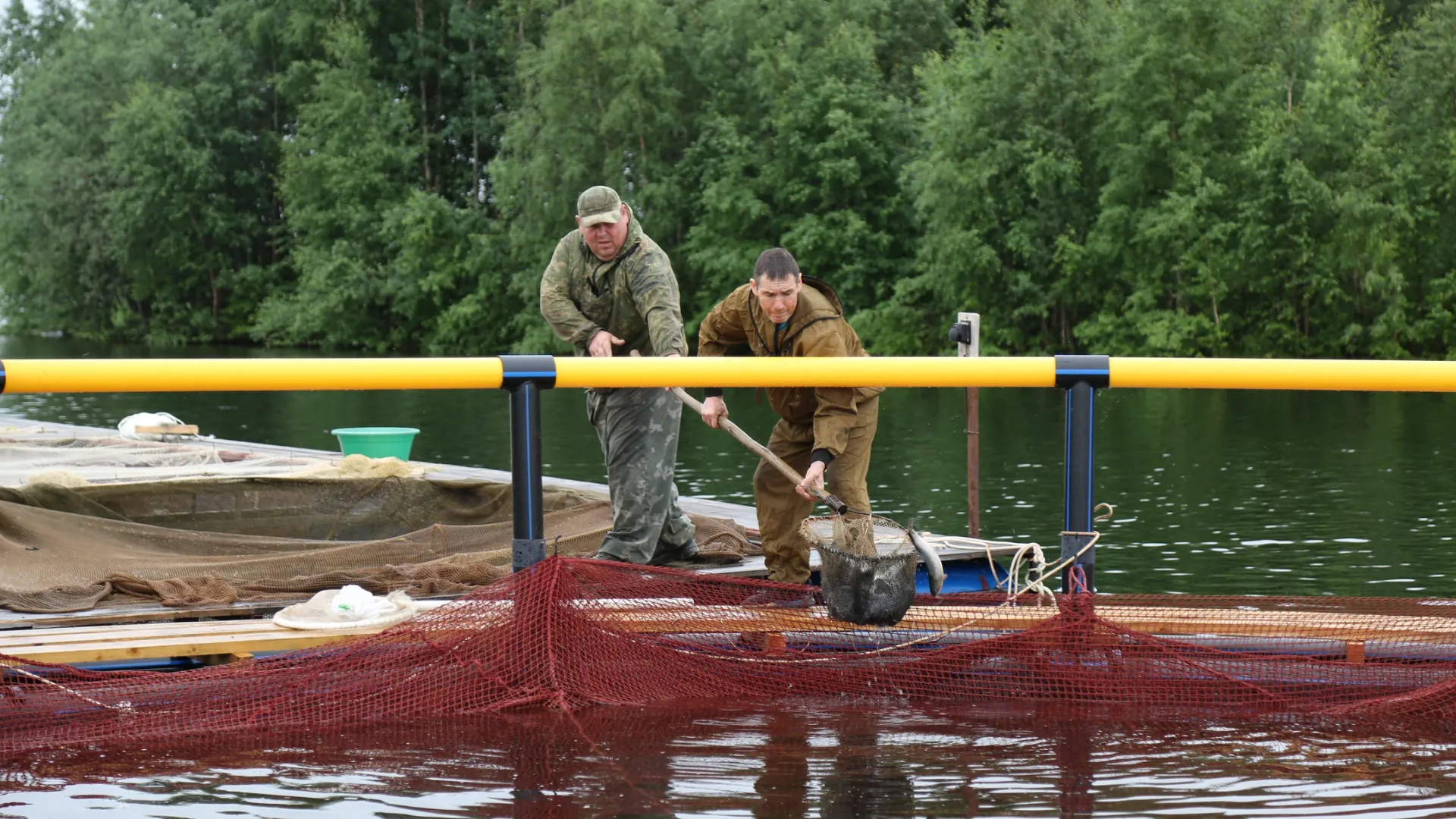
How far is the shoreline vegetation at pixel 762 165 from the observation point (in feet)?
128

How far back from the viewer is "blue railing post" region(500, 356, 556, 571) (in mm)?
4551

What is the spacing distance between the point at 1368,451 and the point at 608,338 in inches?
611

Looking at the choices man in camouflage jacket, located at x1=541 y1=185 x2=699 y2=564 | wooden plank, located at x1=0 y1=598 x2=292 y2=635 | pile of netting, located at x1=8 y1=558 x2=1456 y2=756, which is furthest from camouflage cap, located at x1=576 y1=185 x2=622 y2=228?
pile of netting, located at x1=8 y1=558 x2=1456 y2=756

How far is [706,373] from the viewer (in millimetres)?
4504

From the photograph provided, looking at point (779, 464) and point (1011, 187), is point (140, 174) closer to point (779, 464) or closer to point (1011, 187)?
point (1011, 187)

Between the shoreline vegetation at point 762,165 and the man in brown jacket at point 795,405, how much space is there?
3367cm

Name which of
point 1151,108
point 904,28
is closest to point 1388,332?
point 1151,108

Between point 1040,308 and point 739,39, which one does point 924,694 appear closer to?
point 1040,308

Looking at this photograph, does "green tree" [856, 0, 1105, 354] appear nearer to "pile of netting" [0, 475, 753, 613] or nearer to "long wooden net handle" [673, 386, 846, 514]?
"pile of netting" [0, 475, 753, 613]

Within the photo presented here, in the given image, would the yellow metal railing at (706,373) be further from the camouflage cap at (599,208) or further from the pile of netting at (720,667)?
the camouflage cap at (599,208)

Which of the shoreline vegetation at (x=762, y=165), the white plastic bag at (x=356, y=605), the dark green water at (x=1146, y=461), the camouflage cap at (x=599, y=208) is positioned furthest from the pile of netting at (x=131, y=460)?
the shoreline vegetation at (x=762, y=165)

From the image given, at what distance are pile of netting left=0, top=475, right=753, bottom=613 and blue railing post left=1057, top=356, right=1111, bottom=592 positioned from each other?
168cm

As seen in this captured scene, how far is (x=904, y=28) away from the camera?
49.8 metres

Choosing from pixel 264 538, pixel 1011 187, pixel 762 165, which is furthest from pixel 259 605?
pixel 762 165
